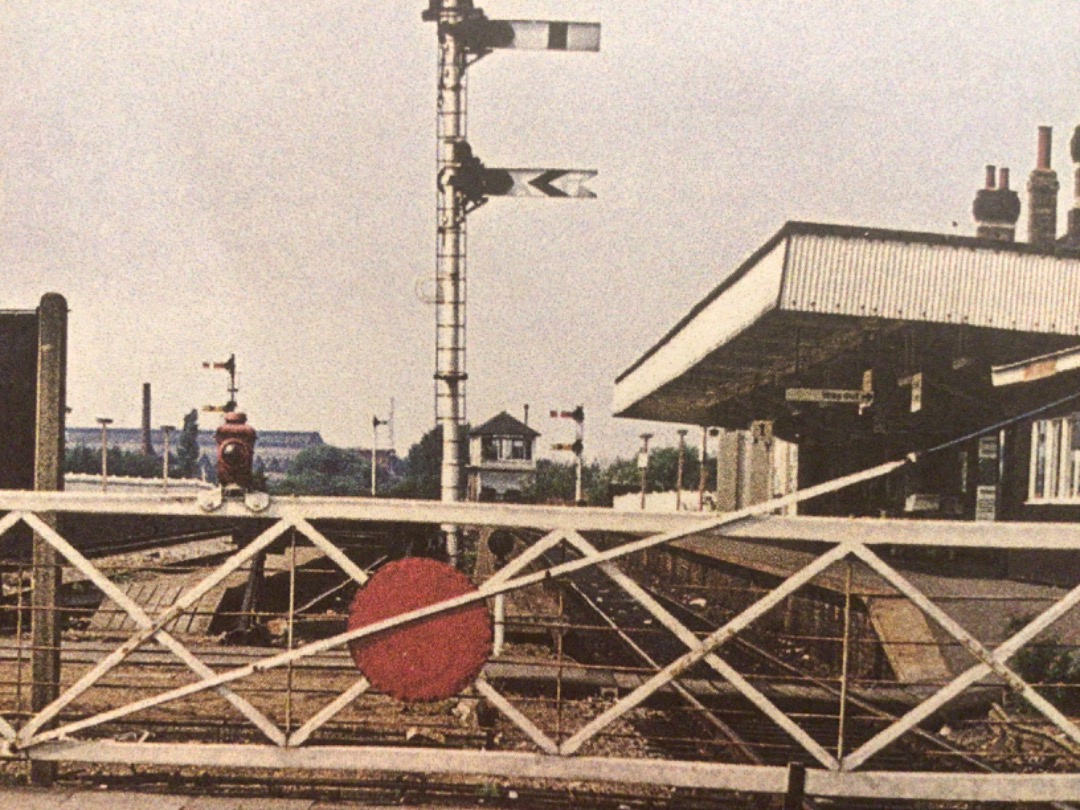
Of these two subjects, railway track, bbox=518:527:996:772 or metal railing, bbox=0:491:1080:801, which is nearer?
metal railing, bbox=0:491:1080:801

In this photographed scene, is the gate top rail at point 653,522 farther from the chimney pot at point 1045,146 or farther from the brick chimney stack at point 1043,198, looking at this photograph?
the chimney pot at point 1045,146

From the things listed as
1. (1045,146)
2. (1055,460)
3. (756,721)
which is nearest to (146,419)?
(1045,146)

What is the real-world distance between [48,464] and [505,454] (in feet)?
238

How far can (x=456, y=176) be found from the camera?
10469 mm

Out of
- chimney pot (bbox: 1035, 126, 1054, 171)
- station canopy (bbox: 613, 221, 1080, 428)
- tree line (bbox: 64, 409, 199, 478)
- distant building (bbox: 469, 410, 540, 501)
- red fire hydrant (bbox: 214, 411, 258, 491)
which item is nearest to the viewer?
red fire hydrant (bbox: 214, 411, 258, 491)

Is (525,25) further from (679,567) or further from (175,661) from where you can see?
(679,567)

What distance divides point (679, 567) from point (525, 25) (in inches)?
618

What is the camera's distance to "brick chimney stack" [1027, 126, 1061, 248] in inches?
843

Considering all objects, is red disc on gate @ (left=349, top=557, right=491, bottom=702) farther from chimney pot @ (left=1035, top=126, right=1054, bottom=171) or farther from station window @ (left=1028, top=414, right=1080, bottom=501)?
chimney pot @ (left=1035, top=126, right=1054, bottom=171)

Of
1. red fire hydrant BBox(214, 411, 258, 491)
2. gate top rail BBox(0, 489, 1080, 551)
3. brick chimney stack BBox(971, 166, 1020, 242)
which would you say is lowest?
gate top rail BBox(0, 489, 1080, 551)

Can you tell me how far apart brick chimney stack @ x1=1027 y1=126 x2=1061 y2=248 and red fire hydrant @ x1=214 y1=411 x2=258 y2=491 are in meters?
20.3

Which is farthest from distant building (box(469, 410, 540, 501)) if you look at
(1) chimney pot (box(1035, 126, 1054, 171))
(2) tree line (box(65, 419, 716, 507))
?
(1) chimney pot (box(1035, 126, 1054, 171))

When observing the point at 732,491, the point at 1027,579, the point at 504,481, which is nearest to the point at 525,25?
the point at 1027,579

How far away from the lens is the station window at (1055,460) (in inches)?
580
